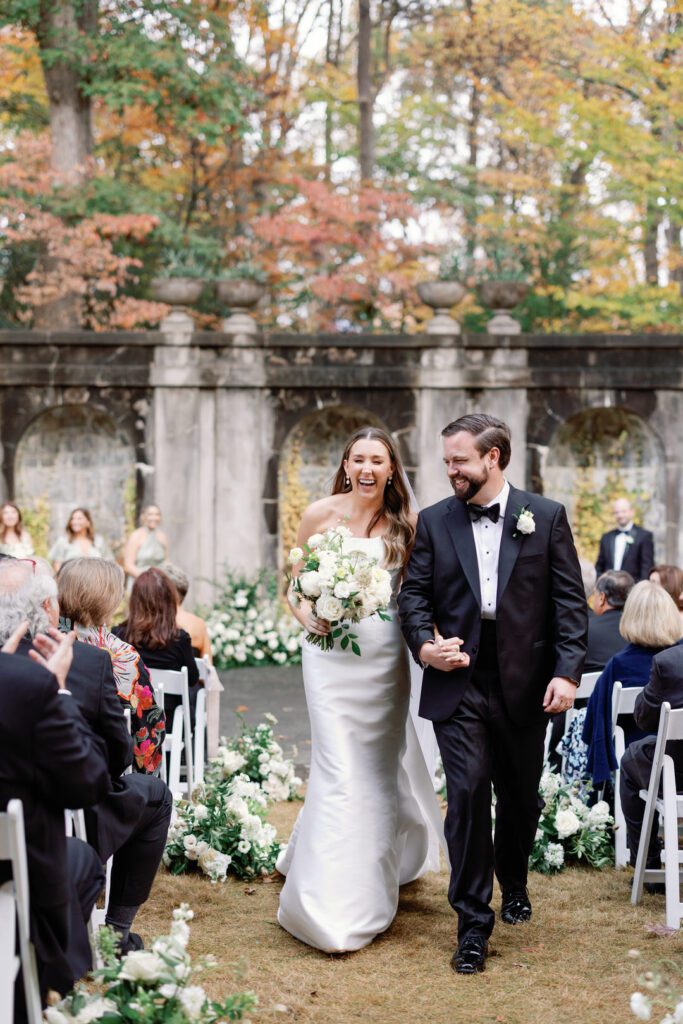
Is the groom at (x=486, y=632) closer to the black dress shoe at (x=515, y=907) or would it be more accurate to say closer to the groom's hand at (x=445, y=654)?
the groom's hand at (x=445, y=654)

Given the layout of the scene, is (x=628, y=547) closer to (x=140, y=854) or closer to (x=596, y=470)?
(x=596, y=470)

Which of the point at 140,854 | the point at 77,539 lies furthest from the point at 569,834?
the point at 77,539

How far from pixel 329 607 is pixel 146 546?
7.77m

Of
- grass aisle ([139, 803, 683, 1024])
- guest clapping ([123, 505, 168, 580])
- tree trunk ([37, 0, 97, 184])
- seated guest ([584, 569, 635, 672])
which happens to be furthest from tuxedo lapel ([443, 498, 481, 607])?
tree trunk ([37, 0, 97, 184])

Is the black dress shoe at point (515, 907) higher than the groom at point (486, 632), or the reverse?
the groom at point (486, 632)

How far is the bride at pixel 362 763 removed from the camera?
5.33 meters

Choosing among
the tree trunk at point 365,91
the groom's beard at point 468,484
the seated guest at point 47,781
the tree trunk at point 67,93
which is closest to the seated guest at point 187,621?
the groom's beard at point 468,484

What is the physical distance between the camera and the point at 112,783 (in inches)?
181

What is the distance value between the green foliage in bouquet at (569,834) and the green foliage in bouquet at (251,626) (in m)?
6.54

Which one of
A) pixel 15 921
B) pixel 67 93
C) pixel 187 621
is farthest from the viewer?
pixel 67 93

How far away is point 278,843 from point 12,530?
6.27m

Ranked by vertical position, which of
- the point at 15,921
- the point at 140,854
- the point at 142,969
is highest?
the point at 15,921

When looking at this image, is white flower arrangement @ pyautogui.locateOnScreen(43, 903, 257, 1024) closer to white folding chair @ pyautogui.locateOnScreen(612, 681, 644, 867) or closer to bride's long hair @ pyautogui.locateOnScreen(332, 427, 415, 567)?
bride's long hair @ pyautogui.locateOnScreen(332, 427, 415, 567)

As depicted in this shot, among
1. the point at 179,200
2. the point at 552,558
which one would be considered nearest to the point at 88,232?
the point at 179,200
